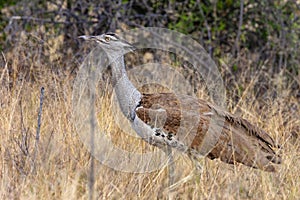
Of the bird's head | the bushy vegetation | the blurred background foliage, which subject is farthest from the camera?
the blurred background foliage

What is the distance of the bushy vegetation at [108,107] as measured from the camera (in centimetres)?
373

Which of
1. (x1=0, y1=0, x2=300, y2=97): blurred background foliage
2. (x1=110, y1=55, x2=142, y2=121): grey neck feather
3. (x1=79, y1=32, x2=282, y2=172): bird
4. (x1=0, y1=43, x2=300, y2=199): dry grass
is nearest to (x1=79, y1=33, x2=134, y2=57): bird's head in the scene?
(x1=110, y1=55, x2=142, y2=121): grey neck feather

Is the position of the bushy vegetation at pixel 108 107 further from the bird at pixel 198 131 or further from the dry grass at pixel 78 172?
the bird at pixel 198 131

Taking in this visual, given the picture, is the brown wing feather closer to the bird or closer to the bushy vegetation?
the bird

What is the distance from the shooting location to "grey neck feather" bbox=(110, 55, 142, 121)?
14.1 feet

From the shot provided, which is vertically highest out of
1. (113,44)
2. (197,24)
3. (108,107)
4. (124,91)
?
(113,44)

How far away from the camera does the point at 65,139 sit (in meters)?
4.28

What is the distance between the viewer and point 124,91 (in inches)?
174

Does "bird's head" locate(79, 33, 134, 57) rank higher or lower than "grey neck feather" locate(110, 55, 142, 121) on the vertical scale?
higher

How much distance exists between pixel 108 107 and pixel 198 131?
1071mm

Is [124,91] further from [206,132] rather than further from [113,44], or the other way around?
[206,132]

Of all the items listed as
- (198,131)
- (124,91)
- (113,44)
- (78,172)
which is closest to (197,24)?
(113,44)

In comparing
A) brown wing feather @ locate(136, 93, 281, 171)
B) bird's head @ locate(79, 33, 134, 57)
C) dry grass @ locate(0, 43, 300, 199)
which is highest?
bird's head @ locate(79, 33, 134, 57)

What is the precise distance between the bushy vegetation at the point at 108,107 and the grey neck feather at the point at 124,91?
39 centimetres
